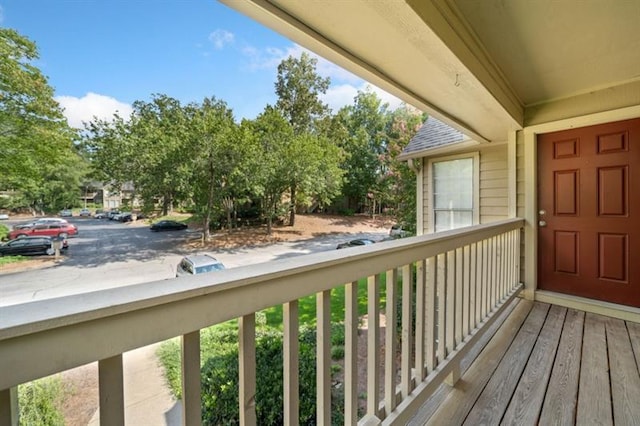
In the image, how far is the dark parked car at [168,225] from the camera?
9297mm

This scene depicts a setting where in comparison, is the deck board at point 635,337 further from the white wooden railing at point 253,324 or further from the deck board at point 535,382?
the white wooden railing at point 253,324

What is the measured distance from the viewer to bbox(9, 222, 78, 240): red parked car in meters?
3.04

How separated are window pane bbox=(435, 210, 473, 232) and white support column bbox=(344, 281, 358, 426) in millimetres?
3727

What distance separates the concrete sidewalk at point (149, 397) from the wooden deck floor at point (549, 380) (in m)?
1.91

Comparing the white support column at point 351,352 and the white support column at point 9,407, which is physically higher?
the white support column at point 9,407

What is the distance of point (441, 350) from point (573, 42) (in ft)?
6.97

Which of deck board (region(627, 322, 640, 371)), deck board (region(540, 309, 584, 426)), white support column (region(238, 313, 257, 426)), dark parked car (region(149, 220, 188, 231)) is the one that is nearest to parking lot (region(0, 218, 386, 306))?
dark parked car (region(149, 220, 188, 231))

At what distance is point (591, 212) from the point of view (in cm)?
270

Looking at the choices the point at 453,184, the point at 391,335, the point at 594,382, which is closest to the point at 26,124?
the point at 391,335

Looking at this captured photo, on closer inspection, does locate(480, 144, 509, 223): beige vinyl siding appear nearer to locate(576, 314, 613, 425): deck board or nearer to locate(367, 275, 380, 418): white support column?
locate(576, 314, 613, 425): deck board

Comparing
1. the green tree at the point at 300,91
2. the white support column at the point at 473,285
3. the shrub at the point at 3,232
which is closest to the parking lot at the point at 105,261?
the shrub at the point at 3,232

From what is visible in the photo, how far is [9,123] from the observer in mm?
2461

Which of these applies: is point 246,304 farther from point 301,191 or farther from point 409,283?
point 301,191

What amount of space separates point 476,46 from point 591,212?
6.81 feet
